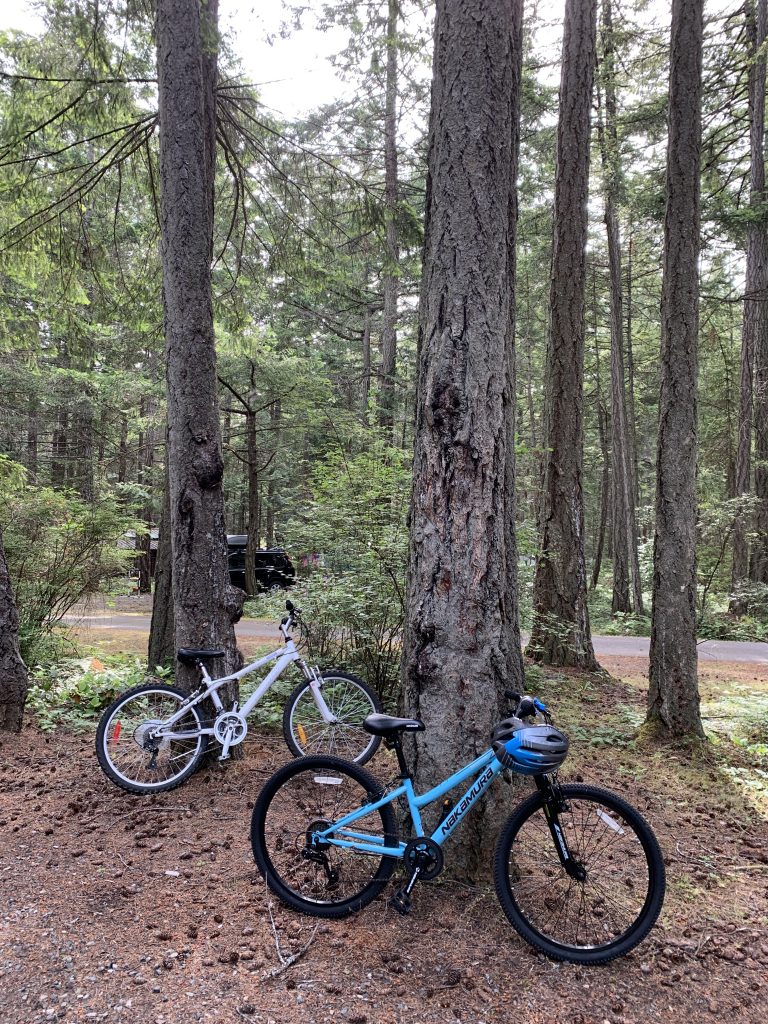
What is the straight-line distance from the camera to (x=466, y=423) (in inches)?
118

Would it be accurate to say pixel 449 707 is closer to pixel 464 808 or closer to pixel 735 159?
pixel 464 808

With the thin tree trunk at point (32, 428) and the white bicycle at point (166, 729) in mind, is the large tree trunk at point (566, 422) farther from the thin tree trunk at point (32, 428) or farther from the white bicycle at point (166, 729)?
the thin tree trunk at point (32, 428)

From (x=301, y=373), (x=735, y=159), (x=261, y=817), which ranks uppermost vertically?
(x=735, y=159)

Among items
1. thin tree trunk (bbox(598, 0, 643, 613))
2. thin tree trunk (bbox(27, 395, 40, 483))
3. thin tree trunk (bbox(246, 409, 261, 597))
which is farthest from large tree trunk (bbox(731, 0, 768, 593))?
thin tree trunk (bbox(27, 395, 40, 483))

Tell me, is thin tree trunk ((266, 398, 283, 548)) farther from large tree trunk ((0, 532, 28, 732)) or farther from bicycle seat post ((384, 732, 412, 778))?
bicycle seat post ((384, 732, 412, 778))

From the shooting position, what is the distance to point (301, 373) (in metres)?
13.1

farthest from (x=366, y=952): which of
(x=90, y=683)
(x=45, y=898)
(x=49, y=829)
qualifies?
(x=90, y=683)

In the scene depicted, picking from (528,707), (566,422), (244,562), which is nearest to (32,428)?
(244,562)

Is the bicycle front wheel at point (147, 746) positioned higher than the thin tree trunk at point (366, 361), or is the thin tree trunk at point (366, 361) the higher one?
the thin tree trunk at point (366, 361)

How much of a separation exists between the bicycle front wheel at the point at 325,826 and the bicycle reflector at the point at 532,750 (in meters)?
0.65

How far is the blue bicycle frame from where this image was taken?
9.08 feet

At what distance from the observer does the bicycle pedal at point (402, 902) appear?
107 inches

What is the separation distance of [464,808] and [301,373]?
11.4 metres

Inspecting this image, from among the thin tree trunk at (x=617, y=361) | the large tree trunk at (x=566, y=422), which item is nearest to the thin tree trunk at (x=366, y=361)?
the thin tree trunk at (x=617, y=361)
